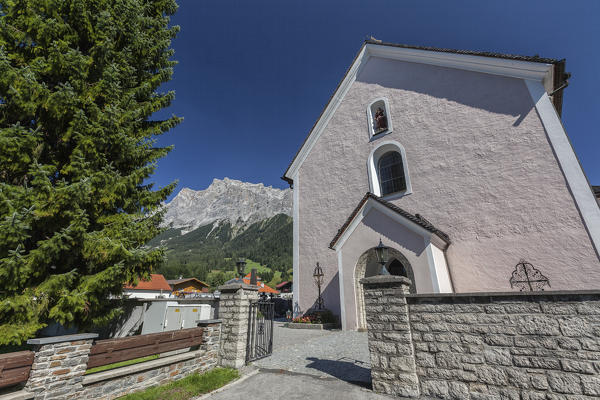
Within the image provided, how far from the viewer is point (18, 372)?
3.52m

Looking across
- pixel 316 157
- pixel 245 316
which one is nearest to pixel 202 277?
pixel 316 157

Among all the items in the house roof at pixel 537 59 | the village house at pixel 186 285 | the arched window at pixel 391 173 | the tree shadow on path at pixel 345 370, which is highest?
the house roof at pixel 537 59

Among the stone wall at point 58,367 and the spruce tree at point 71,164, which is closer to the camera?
the stone wall at point 58,367

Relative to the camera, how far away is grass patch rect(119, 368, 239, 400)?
462 cm

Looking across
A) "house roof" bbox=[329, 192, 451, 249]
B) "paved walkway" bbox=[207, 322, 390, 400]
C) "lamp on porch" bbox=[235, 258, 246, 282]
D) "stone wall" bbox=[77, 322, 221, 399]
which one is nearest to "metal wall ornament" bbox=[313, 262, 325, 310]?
"house roof" bbox=[329, 192, 451, 249]

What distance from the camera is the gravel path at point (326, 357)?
5754 mm

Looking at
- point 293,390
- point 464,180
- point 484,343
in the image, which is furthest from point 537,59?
point 293,390

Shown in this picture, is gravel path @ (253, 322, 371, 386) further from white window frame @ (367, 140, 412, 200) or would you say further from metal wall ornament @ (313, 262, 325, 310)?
white window frame @ (367, 140, 412, 200)

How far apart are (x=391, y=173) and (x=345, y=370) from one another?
9763 mm

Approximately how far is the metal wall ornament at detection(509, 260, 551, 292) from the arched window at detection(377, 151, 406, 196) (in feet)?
17.4

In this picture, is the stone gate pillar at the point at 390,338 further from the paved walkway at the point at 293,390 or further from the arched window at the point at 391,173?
the arched window at the point at 391,173

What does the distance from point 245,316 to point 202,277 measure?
8803 cm

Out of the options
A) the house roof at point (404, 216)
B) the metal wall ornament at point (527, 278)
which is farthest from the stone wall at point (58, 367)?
the metal wall ornament at point (527, 278)

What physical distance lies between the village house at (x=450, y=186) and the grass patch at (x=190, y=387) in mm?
5977
